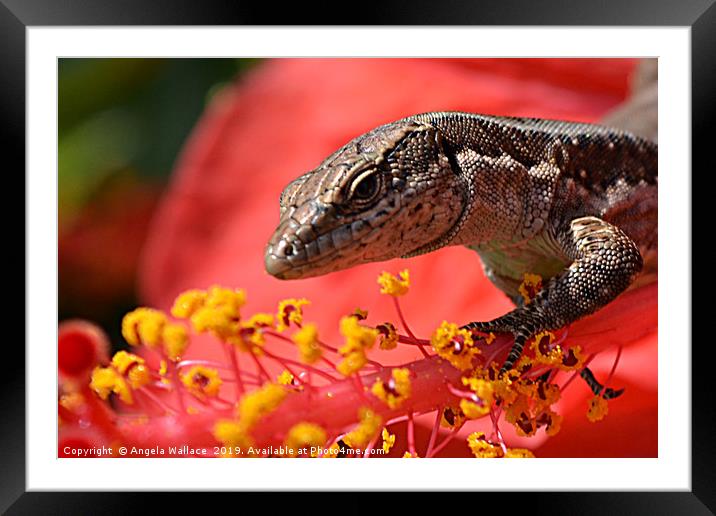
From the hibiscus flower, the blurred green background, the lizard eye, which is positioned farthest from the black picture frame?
the blurred green background

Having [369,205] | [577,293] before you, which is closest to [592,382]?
[577,293]

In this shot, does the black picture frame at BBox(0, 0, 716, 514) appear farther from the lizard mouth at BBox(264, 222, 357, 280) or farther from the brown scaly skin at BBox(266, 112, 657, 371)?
the lizard mouth at BBox(264, 222, 357, 280)

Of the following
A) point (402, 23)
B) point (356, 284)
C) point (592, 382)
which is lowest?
point (592, 382)

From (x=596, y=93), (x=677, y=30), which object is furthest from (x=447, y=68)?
(x=677, y=30)

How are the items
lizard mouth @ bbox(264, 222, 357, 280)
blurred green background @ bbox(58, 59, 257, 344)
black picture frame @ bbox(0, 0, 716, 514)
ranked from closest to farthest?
1. lizard mouth @ bbox(264, 222, 357, 280)
2. black picture frame @ bbox(0, 0, 716, 514)
3. blurred green background @ bbox(58, 59, 257, 344)

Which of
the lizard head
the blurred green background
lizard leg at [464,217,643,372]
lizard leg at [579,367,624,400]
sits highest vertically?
the blurred green background

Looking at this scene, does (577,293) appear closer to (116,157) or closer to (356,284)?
(356,284)

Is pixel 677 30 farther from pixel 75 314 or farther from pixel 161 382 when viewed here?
pixel 75 314

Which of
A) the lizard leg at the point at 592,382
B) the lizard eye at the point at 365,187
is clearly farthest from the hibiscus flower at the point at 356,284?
the lizard eye at the point at 365,187
